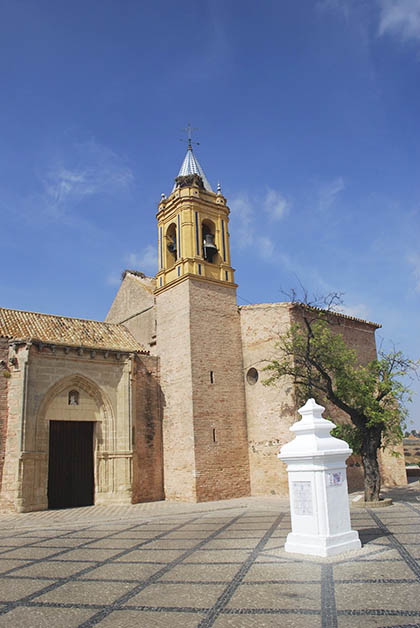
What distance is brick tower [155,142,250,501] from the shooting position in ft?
54.7

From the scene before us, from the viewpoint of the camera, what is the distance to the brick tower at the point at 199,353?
54.7 ft

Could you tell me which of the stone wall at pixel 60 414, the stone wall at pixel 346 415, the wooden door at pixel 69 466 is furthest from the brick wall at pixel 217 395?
the wooden door at pixel 69 466

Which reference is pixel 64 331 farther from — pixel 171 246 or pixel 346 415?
pixel 346 415

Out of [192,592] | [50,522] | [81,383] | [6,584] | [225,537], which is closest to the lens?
[192,592]

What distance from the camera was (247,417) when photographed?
17.9m

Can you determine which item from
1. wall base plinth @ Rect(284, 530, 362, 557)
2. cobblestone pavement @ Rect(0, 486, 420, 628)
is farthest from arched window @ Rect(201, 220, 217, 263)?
wall base plinth @ Rect(284, 530, 362, 557)

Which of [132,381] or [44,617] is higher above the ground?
[132,381]

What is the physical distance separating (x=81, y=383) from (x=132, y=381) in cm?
180

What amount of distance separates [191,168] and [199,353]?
28.2 ft

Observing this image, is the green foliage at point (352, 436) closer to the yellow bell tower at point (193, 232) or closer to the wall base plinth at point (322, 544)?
the wall base plinth at point (322, 544)

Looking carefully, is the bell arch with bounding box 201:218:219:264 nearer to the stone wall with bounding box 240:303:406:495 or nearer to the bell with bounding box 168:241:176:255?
the bell with bounding box 168:241:176:255

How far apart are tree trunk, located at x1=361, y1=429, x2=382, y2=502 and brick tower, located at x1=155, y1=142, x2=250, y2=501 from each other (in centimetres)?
525

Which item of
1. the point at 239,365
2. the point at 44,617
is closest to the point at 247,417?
the point at 239,365

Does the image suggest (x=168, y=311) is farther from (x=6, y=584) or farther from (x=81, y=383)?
(x=6, y=584)
